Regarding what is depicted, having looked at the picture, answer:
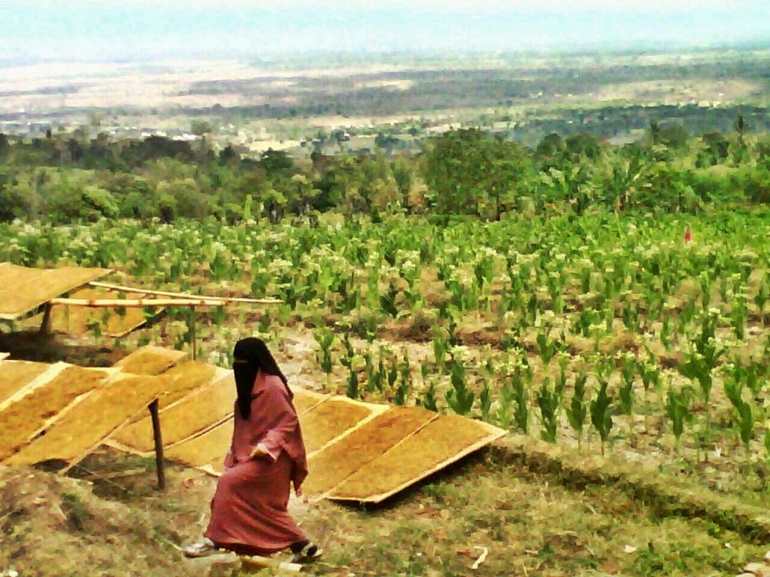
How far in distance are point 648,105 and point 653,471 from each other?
Result: 68.0ft

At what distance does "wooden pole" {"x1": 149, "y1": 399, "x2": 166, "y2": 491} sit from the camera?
13.9 ft

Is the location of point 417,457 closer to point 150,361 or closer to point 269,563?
point 269,563

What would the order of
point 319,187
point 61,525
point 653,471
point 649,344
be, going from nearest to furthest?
1. point 61,525
2. point 653,471
3. point 649,344
4. point 319,187

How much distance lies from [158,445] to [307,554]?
86 centimetres

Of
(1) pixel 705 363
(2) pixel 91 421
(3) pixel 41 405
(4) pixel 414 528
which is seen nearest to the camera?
(4) pixel 414 528

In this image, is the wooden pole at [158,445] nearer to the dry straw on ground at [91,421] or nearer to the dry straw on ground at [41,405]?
the dry straw on ground at [91,421]

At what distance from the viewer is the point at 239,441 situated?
12.4ft

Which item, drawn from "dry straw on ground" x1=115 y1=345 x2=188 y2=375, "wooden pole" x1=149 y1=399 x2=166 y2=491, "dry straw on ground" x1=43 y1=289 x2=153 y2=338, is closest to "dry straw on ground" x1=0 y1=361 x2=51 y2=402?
"wooden pole" x1=149 y1=399 x2=166 y2=491

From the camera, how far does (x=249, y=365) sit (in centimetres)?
367

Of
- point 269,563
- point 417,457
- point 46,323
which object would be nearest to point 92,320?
point 46,323

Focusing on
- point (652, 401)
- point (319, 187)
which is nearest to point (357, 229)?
point (319, 187)

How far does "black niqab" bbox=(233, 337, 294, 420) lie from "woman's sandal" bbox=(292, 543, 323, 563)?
0.50 meters

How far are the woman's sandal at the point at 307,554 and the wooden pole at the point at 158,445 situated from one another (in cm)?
82

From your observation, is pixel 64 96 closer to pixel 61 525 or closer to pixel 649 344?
pixel 649 344
